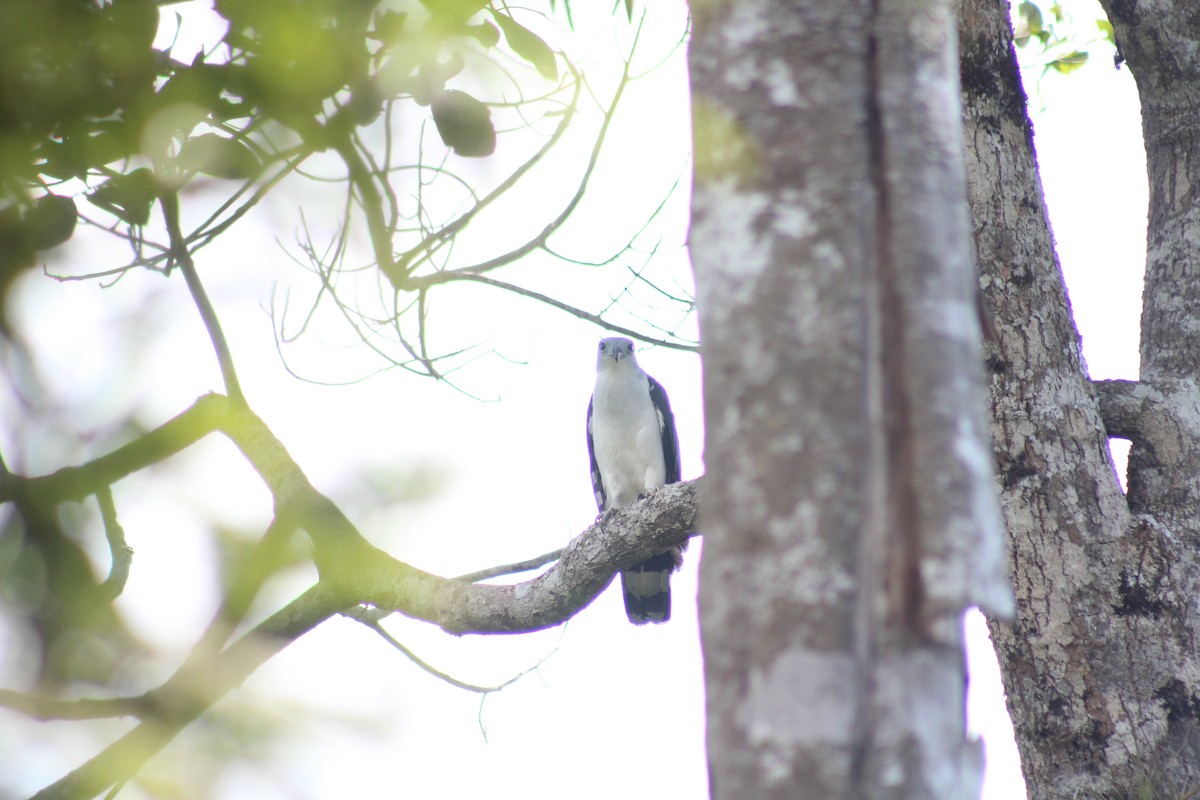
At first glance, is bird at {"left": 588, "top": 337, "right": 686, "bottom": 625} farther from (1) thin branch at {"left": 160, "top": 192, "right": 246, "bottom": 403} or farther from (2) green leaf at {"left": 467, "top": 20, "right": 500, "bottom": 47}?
(2) green leaf at {"left": 467, "top": 20, "right": 500, "bottom": 47}

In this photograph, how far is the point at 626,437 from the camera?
662cm

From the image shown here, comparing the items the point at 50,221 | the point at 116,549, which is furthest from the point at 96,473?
the point at 116,549

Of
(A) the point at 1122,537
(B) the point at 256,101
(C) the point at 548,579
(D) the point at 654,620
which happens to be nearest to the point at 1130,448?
(A) the point at 1122,537

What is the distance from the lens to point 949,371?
1069 mm

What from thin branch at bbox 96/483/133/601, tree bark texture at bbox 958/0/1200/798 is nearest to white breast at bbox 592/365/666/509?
tree bark texture at bbox 958/0/1200/798

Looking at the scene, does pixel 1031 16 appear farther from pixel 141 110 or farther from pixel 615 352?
pixel 141 110

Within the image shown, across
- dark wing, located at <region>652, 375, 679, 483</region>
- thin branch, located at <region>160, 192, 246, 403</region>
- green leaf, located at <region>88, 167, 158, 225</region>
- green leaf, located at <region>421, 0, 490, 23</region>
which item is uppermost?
dark wing, located at <region>652, 375, 679, 483</region>

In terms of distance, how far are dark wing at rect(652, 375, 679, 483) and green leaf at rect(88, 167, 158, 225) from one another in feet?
16.2

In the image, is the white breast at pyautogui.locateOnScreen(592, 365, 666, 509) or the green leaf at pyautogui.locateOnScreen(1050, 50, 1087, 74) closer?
the green leaf at pyautogui.locateOnScreen(1050, 50, 1087, 74)

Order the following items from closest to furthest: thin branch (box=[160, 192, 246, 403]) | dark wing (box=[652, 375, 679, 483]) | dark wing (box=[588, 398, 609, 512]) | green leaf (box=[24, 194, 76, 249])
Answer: green leaf (box=[24, 194, 76, 249]) < thin branch (box=[160, 192, 246, 403]) < dark wing (box=[652, 375, 679, 483]) < dark wing (box=[588, 398, 609, 512])

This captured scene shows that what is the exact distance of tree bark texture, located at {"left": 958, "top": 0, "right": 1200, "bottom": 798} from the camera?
2.54m

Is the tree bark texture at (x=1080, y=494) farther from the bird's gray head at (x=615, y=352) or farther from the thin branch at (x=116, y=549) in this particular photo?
the bird's gray head at (x=615, y=352)

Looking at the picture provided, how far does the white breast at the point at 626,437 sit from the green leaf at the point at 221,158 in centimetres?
495

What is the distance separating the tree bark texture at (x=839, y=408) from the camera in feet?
3.36
